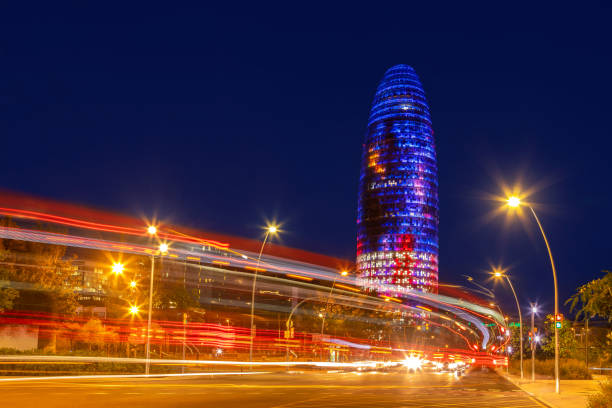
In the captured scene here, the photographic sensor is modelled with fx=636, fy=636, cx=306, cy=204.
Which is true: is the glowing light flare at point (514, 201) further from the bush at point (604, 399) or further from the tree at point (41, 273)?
the tree at point (41, 273)

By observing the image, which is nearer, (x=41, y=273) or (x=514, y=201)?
(x=514, y=201)

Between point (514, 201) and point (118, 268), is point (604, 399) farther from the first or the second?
point (118, 268)

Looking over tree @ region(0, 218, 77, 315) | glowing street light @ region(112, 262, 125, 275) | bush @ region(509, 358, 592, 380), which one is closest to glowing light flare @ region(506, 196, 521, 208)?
bush @ region(509, 358, 592, 380)

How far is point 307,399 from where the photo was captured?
856 inches

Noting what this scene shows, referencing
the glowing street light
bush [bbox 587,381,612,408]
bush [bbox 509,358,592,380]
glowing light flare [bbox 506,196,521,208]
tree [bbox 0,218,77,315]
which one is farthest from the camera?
the glowing street light

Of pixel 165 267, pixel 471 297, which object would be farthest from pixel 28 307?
pixel 471 297

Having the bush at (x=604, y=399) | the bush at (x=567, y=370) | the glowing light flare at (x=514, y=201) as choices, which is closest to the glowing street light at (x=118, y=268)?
the bush at (x=567, y=370)

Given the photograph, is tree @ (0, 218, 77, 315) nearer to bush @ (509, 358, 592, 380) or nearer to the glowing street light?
the glowing street light

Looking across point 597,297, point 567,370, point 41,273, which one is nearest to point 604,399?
point 597,297

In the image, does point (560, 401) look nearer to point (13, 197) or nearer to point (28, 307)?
point (13, 197)

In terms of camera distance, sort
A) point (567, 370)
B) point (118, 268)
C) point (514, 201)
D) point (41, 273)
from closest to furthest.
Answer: point (514, 201)
point (41, 273)
point (567, 370)
point (118, 268)

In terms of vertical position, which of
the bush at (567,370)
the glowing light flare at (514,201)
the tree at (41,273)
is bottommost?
the bush at (567,370)

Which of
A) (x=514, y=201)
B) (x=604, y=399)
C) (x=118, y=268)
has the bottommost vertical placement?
(x=604, y=399)

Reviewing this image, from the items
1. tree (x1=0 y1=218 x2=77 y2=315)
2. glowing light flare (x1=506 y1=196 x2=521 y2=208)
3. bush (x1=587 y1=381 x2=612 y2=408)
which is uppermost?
glowing light flare (x1=506 y1=196 x2=521 y2=208)
